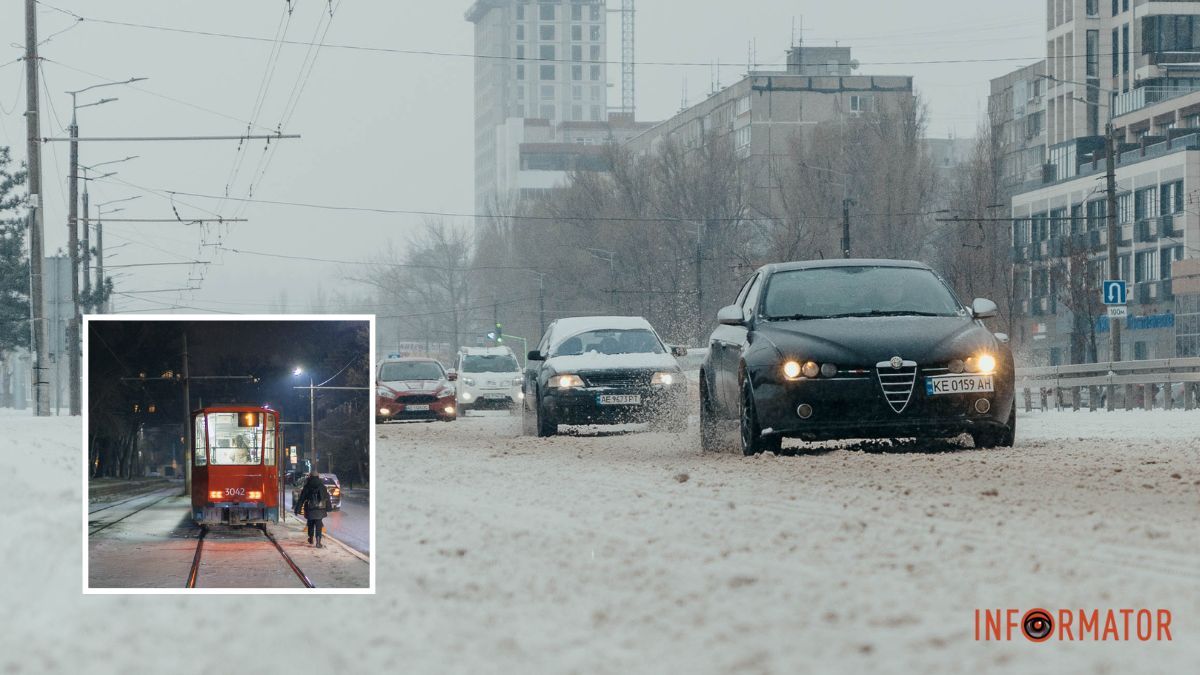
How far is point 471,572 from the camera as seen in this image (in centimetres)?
802

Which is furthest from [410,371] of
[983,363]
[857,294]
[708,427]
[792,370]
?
[983,363]

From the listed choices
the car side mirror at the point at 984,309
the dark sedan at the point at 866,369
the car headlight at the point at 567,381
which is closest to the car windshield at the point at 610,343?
the car headlight at the point at 567,381

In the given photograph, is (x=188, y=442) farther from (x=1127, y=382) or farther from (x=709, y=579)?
(x=1127, y=382)

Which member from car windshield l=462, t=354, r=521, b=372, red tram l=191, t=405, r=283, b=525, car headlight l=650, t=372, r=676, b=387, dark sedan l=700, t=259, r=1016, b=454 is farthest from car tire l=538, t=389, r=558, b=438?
car windshield l=462, t=354, r=521, b=372

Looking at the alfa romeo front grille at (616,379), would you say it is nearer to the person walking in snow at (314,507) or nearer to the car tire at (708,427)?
the car tire at (708,427)

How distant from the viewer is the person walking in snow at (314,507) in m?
5.92

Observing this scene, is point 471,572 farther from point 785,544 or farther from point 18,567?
point 18,567

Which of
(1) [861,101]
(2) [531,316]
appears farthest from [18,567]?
(1) [861,101]

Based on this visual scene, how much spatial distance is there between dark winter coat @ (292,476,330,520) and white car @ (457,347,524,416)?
33894mm

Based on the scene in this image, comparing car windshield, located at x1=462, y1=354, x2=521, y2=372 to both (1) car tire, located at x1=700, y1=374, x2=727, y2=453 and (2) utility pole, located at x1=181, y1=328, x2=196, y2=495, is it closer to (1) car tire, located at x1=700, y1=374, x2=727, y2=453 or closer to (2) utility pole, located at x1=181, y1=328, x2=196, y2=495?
(1) car tire, located at x1=700, y1=374, x2=727, y2=453

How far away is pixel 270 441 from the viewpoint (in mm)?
5910

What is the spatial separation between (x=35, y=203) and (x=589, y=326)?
22.4m

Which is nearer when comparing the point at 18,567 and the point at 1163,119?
the point at 18,567

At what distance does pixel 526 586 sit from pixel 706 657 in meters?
1.69
